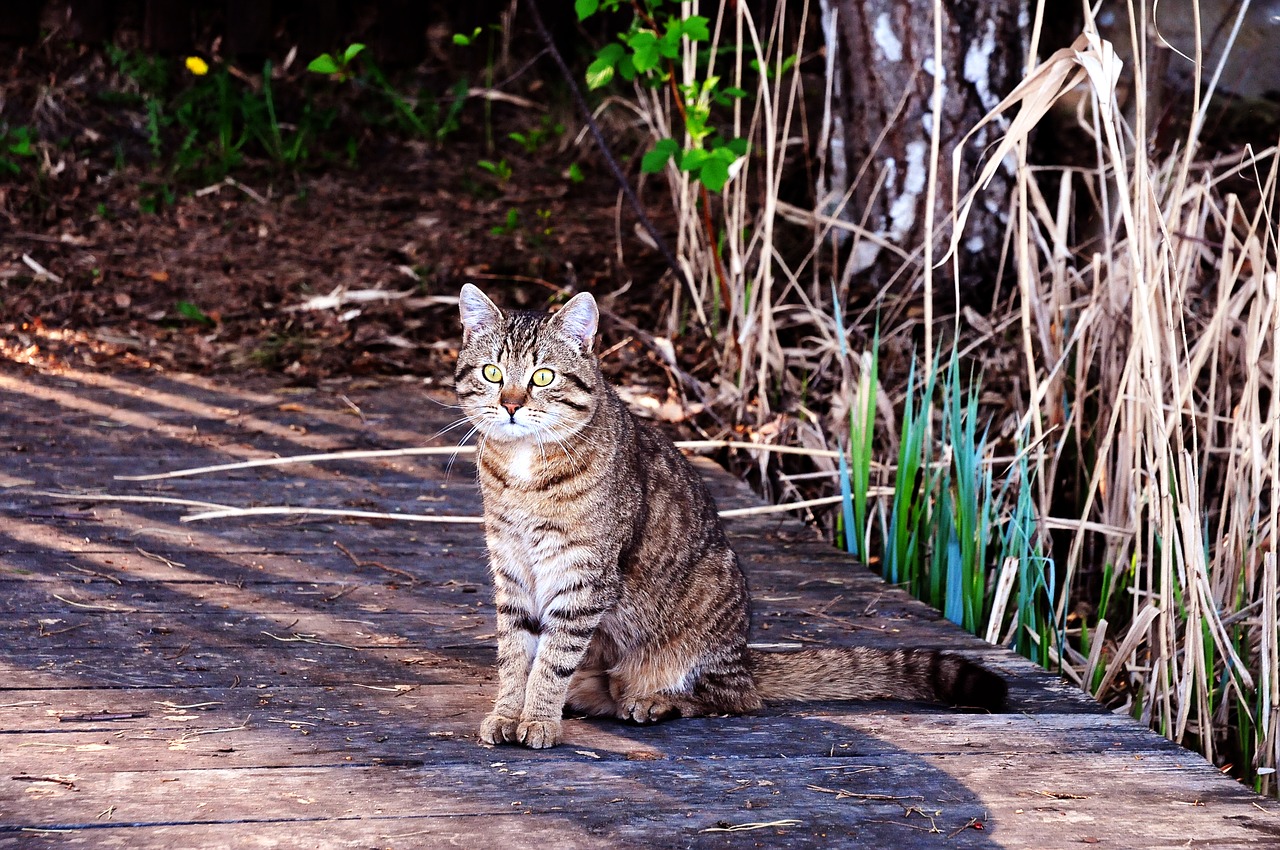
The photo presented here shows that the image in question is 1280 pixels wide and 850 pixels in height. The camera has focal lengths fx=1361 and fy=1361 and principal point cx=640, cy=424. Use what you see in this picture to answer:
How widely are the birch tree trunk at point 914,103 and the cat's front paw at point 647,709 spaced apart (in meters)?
2.67

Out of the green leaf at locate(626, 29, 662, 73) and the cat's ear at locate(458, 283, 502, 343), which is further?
the green leaf at locate(626, 29, 662, 73)

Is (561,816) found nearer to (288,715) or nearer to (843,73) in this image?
(288,715)

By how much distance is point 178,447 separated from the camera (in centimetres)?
442

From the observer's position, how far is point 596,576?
2656 mm

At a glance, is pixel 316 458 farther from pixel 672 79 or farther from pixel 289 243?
pixel 289 243

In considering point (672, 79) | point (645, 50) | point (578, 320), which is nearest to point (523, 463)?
point (578, 320)

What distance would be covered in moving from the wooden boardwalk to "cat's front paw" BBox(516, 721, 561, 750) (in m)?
0.03

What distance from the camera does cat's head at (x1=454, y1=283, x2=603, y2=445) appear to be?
8.94 feet

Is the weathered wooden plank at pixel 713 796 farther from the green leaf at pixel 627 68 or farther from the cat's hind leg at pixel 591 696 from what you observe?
the green leaf at pixel 627 68

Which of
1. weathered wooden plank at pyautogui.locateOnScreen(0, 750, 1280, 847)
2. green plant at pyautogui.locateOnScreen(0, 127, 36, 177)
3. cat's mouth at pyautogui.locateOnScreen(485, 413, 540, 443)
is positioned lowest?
weathered wooden plank at pyautogui.locateOnScreen(0, 750, 1280, 847)

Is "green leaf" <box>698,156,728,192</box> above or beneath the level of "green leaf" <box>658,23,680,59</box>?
beneath

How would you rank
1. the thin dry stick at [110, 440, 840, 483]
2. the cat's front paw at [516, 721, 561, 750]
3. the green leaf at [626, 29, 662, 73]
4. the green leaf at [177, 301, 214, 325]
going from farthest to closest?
the green leaf at [177, 301, 214, 325] < the green leaf at [626, 29, 662, 73] < the thin dry stick at [110, 440, 840, 483] < the cat's front paw at [516, 721, 561, 750]

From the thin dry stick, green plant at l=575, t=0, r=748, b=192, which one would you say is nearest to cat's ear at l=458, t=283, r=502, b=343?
the thin dry stick

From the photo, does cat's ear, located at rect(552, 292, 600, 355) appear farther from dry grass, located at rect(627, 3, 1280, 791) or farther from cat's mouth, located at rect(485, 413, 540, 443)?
dry grass, located at rect(627, 3, 1280, 791)
